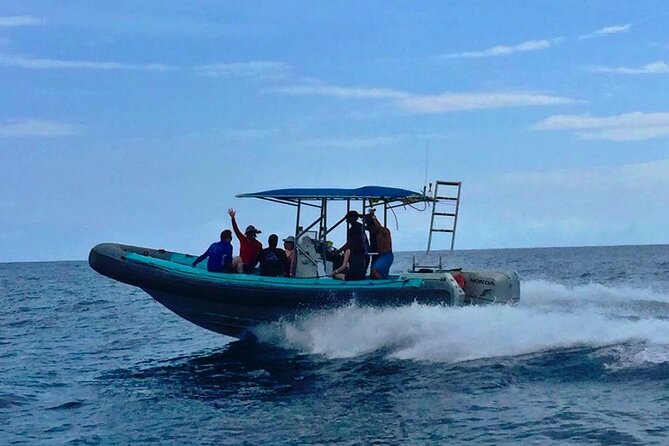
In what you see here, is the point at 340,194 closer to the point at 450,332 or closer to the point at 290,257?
the point at 290,257

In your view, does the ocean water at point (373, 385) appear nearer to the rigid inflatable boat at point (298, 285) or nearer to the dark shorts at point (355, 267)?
the rigid inflatable boat at point (298, 285)

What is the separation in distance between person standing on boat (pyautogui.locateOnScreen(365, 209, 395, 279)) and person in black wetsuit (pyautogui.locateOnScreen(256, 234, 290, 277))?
1462mm

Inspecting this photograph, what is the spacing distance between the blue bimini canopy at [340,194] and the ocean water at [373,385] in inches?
73.5

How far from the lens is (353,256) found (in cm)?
1323

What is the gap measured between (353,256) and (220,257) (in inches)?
87.7

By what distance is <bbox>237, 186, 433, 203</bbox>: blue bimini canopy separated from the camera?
1328 centimetres

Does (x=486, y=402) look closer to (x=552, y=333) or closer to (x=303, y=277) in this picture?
(x=552, y=333)

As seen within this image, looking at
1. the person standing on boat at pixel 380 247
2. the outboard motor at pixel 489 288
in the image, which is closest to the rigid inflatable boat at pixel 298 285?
the outboard motor at pixel 489 288

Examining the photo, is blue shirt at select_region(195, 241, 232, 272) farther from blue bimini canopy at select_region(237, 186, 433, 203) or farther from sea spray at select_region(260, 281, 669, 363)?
sea spray at select_region(260, 281, 669, 363)

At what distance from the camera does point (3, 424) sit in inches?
388

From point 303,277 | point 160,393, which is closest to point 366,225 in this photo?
point 303,277

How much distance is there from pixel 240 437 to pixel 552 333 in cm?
Result: 556

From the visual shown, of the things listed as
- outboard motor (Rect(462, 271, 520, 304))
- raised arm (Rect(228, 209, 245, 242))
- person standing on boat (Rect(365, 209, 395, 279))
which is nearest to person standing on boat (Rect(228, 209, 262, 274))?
raised arm (Rect(228, 209, 245, 242))

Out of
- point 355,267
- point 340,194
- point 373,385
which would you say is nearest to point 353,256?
point 355,267
